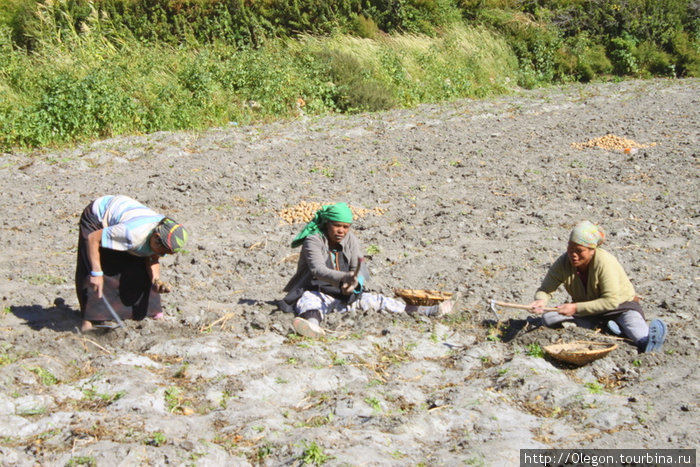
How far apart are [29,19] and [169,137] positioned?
6.78 m

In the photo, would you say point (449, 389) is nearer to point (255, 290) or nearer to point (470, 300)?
point (470, 300)

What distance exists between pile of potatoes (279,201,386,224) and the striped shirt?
298 centimetres

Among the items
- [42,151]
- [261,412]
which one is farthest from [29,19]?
[261,412]

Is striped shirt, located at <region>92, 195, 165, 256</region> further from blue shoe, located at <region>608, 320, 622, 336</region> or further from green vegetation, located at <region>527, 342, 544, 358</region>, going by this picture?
blue shoe, located at <region>608, 320, 622, 336</region>

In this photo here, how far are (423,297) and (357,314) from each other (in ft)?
1.59

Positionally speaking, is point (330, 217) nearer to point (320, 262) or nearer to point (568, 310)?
point (320, 262)

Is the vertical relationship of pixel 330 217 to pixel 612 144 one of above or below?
above

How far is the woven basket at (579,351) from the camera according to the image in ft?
14.8

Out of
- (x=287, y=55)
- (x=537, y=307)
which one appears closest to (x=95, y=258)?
(x=537, y=307)

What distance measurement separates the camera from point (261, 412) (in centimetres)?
389

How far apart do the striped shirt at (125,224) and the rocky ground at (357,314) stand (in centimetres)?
64

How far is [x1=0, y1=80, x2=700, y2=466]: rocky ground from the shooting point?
11.9 ft

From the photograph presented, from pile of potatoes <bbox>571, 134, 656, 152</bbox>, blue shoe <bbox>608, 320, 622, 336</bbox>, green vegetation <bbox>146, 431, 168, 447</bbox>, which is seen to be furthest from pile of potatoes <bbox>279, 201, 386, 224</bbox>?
green vegetation <bbox>146, 431, 168, 447</bbox>

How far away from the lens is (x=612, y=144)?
1025cm
